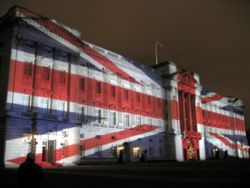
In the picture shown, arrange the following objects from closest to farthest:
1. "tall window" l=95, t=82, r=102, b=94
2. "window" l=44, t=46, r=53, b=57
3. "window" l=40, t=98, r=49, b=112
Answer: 1. "window" l=40, t=98, r=49, b=112
2. "window" l=44, t=46, r=53, b=57
3. "tall window" l=95, t=82, r=102, b=94

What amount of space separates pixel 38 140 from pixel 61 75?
10.5 m

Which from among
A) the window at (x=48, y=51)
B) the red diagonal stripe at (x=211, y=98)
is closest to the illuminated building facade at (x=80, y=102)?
the window at (x=48, y=51)

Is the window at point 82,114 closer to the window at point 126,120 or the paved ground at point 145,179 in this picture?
the window at point 126,120

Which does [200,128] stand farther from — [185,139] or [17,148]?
[17,148]

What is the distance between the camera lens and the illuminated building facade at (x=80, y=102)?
3678 centimetres

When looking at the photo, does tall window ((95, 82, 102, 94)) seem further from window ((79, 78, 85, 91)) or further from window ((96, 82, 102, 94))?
window ((79, 78, 85, 91))

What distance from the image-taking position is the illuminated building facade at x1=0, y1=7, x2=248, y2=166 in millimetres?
36781

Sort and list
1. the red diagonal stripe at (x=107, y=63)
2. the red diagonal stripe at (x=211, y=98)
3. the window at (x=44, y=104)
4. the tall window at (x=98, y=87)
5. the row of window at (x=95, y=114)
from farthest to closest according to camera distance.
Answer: the red diagonal stripe at (x=211, y=98) → the tall window at (x=98, y=87) → the red diagonal stripe at (x=107, y=63) → the window at (x=44, y=104) → the row of window at (x=95, y=114)

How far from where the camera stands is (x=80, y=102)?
45.6 metres

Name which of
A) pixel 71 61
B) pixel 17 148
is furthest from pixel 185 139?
pixel 17 148

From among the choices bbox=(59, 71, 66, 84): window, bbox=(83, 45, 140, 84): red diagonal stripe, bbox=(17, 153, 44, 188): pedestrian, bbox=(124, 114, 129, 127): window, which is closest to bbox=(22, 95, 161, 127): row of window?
bbox=(124, 114, 129, 127): window

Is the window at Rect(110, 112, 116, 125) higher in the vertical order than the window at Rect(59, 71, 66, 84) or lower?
lower

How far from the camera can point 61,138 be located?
131ft

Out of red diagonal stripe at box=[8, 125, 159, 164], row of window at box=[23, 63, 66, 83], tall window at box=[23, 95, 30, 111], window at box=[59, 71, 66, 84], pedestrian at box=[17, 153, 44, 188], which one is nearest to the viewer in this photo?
pedestrian at box=[17, 153, 44, 188]
